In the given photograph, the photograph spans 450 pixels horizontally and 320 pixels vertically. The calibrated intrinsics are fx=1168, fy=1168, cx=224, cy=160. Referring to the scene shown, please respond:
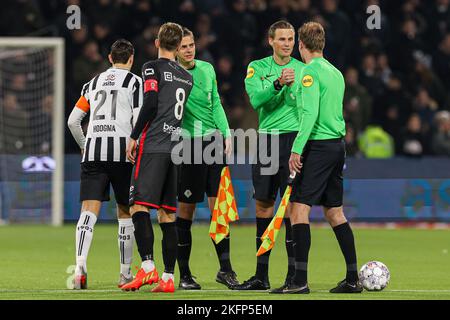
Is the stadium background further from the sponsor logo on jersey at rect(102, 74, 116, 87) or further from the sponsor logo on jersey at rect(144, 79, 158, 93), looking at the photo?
the sponsor logo on jersey at rect(144, 79, 158, 93)

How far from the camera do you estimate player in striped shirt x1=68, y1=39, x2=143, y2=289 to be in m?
9.85

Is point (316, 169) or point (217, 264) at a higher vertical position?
point (316, 169)

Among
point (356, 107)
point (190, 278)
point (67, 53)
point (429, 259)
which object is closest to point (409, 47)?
point (356, 107)

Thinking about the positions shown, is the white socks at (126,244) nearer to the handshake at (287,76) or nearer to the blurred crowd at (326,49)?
the handshake at (287,76)

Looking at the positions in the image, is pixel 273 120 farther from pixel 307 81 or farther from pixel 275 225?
pixel 275 225

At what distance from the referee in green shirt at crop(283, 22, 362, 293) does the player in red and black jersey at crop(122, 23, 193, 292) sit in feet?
3.30

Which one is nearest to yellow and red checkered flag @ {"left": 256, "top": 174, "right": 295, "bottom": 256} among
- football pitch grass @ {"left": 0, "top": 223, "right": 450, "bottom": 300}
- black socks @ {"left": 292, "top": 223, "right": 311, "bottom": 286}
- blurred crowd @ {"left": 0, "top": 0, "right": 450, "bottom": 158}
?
black socks @ {"left": 292, "top": 223, "right": 311, "bottom": 286}

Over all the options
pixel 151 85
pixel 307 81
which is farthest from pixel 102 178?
pixel 307 81

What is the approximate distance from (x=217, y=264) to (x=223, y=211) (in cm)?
220

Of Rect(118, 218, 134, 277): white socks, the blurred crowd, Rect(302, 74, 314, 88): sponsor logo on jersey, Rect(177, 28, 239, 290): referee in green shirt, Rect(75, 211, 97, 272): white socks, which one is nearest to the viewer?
Rect(302, 74, 314, 88): sponsor logo on jersey

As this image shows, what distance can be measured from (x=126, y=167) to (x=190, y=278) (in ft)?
3.62

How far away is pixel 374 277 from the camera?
9648mm

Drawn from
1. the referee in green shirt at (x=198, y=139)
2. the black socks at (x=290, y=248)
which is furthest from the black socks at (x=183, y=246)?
the black socks at (x=290, y=248)

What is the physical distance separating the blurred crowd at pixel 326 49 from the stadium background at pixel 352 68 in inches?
0.7
